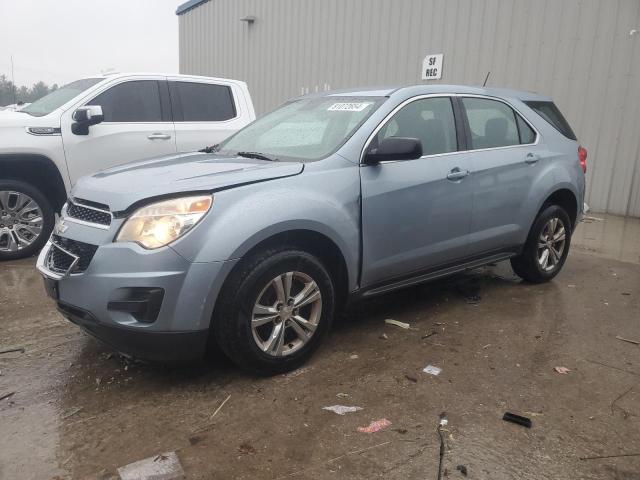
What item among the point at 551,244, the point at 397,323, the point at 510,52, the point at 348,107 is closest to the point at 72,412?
the point at 397,323

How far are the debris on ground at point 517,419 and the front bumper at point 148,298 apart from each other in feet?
5.21

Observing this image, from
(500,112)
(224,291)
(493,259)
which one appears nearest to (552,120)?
(500,112)

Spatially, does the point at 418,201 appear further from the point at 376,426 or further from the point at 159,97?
the point at 159,97

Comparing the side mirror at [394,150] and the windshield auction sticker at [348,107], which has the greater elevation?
the windshield auction sticker at [348,107]

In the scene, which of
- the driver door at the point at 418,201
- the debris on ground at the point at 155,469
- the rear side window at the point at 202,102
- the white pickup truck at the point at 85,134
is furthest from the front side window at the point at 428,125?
the rear side window at the point at 202,102

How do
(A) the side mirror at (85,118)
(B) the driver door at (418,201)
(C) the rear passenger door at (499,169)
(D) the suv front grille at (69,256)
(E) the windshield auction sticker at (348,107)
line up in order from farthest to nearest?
(A) the side mirror at (85,118) < (C) the rear passenger door at (499,169) < (E) the windshield auction sticker at (348,107) < (B) the driver door at (418,201) < (D) the suv front grille at (69,256)

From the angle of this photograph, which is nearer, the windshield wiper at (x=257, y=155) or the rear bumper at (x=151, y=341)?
the rear bumper at (x=151, y=341)

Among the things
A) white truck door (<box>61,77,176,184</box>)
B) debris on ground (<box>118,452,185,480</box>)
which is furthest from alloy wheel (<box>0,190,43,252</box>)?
debris on ground (<box>118,452,185,480</box>)

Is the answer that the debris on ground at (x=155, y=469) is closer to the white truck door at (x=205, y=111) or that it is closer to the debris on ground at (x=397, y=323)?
the debris on ground at (x=397, y=323)

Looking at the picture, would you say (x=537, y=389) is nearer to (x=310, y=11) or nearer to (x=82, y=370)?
(x=82, y=370)

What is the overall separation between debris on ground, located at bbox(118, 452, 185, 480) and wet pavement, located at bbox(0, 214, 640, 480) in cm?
4

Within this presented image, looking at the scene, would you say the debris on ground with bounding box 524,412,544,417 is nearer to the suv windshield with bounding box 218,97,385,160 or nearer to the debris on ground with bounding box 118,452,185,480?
the debris on ground with bounding box 118,452,185,480

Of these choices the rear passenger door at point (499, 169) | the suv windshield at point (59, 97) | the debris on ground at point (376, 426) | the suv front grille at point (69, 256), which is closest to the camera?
the debris on ground at point (376, 426)

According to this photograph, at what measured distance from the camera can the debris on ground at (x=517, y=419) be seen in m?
2.76
